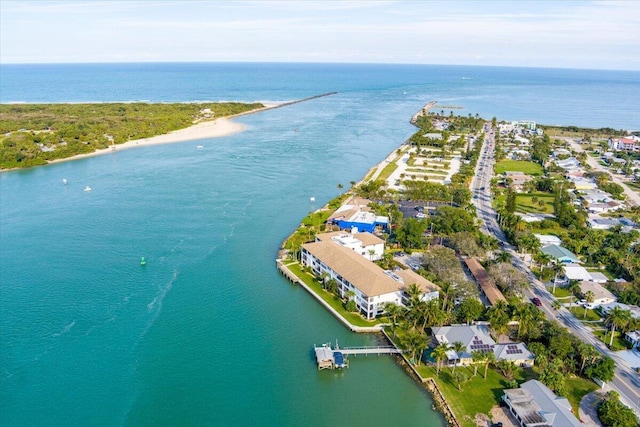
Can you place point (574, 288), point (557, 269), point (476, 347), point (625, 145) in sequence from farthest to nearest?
1. point (625, 145)
2. point (557, 269)
3. point (574, 288)
4. point (476, 347)

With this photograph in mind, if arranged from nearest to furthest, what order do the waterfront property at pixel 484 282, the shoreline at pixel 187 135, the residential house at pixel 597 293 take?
1. the waterfront property at pixel 484 282
2. the residential house at pixel 597 293
3. the shoreline at pixel 187 135

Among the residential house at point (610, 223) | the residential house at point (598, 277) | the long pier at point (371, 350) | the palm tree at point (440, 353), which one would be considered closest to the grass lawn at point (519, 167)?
the residential house at point (610, 223)

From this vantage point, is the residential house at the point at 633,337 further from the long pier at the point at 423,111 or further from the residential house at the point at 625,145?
the long pier at the point at 423,111

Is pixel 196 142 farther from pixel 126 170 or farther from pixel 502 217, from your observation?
pixel 502 217

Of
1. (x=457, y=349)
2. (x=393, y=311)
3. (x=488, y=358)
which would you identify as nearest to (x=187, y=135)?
(x=393, y=311)

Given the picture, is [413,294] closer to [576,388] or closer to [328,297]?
[328,297]

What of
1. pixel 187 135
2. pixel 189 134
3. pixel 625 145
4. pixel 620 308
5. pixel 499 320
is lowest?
pixel 620 308

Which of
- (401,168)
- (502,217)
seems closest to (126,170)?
(401,168)

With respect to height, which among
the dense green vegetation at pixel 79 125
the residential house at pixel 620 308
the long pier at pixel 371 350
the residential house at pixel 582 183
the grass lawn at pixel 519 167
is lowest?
the long pier at pixel 371 350
